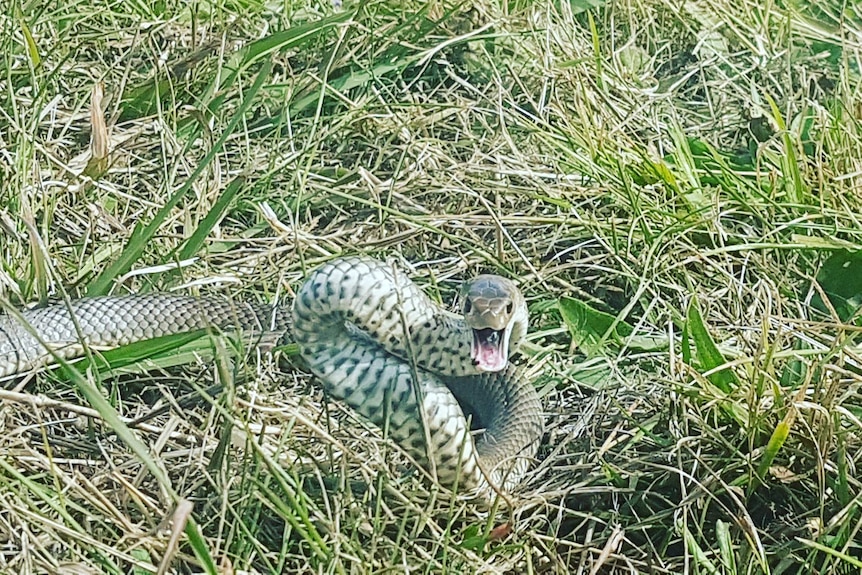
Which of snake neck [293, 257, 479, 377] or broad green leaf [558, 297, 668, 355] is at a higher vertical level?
snake neck [293, 257, 479, 377]

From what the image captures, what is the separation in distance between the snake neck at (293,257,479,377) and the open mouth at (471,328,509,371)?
0.04ft

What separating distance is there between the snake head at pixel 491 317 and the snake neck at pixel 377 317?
24mm

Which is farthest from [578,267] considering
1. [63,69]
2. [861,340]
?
[63,69]

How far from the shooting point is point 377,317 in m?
2.18

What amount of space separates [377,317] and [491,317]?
22cm

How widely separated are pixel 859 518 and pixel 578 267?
108 centimetres

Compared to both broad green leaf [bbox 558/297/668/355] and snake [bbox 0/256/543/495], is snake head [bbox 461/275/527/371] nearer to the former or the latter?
snake [bbox 0/256/543/495]

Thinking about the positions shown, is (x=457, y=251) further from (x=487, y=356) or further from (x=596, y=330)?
(x=487, y=356)

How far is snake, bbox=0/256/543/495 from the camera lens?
2.09m

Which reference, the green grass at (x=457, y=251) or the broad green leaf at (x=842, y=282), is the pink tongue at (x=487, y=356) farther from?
the broad green leaf at (x=842, y=282)

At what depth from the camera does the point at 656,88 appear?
3.72 meters

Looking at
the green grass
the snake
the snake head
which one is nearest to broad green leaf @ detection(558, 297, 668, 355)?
the green grass

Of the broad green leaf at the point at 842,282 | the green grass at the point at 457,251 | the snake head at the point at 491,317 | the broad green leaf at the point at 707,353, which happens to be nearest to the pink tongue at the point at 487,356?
the snake head at the point at 491,317

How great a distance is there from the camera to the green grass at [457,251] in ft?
6.64
